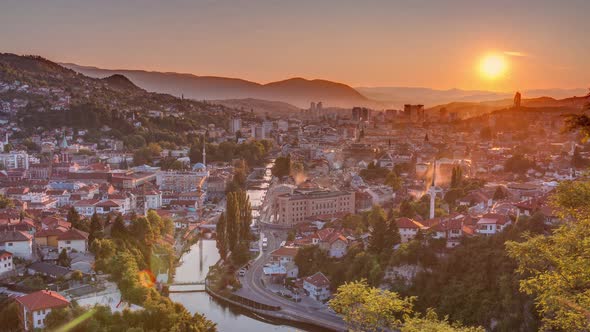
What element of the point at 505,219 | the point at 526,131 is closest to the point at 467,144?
the point at 526,131

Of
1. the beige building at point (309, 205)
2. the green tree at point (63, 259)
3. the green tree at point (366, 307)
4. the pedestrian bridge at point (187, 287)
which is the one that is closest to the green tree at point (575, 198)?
the green tree at point (366, 307)

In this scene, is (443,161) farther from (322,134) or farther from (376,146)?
(322,134)

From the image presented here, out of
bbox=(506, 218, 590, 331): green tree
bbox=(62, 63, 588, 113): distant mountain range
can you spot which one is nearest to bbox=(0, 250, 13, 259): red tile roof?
bbox=(506, 218, 590, 331): green tree

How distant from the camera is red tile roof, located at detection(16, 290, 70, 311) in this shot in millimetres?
6836

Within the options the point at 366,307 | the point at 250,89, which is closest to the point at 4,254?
the point at 366,307

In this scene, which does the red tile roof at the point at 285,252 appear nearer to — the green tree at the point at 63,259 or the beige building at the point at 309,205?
the beige building at the point at 309,205

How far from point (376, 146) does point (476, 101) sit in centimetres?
3506

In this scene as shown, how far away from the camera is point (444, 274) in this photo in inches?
354

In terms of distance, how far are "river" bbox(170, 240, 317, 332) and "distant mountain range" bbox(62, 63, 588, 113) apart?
173 ft

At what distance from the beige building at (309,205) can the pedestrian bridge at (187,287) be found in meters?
4.67

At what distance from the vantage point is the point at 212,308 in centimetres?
941

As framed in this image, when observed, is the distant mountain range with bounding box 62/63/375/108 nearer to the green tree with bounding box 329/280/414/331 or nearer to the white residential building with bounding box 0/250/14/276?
the white residential building with bounding box 0/250/14/276

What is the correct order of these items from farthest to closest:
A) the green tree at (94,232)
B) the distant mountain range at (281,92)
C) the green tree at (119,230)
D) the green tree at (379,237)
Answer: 1. the distant mountain range at (281,92)
2. the green tree at (379,237)
3. the green tree at (119,230)
4. the green tree at (94,232)

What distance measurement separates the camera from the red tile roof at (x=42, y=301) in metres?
6.84
